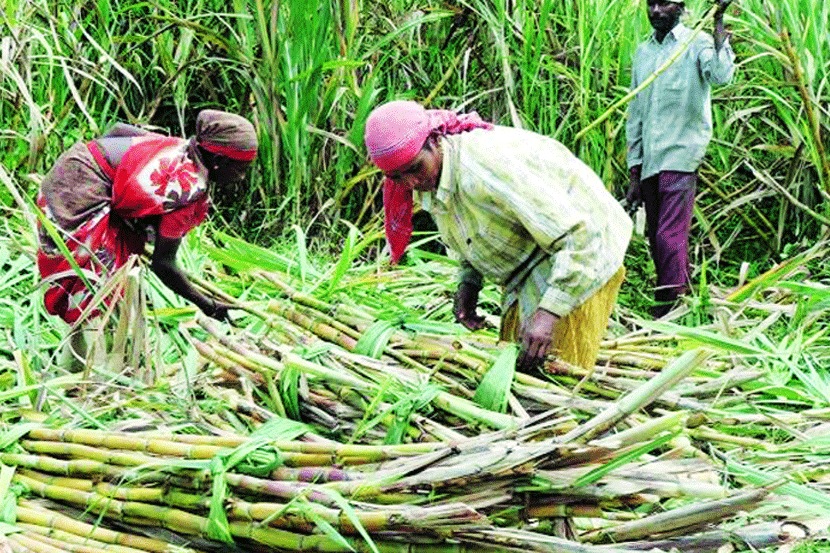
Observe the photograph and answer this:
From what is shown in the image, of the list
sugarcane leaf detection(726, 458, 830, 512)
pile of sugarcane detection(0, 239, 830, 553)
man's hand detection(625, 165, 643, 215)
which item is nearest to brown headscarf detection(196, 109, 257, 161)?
pile of sugarcane detection(0, 239, 830, 553)

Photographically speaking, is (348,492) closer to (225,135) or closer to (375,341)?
(375,341)

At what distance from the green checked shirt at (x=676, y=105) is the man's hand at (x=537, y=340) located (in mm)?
2436

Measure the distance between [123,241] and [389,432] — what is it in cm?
153

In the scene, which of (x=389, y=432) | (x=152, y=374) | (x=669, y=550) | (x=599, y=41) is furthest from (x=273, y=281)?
(x=599, y=41)

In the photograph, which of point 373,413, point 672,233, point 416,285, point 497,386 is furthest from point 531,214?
point 672,233

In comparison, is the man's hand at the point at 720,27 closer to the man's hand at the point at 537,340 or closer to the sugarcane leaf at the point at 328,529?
the man's hand at the point at 537,340

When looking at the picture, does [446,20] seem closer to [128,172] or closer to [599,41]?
[599,41]

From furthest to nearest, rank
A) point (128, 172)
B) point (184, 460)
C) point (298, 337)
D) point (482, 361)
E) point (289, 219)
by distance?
point (289, 219) < point (128, 172) < point (298, 337) < point (482, 361) < point (184, 460)

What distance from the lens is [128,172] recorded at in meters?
3.41

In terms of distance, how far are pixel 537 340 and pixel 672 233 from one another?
2417 mm

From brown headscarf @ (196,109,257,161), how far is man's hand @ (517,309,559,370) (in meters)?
1.11

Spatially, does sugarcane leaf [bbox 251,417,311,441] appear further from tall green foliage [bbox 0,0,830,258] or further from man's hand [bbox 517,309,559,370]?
tall green foliage [bbox 0,0,830,258]

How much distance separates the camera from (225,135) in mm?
3383

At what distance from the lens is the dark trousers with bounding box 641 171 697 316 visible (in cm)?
491
